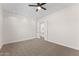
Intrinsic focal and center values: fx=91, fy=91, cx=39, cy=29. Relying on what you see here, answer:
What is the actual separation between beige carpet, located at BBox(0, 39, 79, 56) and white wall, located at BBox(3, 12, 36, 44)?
12cm

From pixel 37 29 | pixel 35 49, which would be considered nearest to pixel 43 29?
pixel 37 29

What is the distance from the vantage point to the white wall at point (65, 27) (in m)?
1.99

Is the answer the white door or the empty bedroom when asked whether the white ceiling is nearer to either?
the empty bedroom

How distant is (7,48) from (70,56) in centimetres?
135

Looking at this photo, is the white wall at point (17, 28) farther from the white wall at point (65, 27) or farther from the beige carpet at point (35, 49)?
the white wall at point (65, 27)

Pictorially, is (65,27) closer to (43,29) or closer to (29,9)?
(43,29)

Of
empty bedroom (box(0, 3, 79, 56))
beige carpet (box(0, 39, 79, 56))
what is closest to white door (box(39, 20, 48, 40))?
empty bedroom (box(0, 3, 79, 56))

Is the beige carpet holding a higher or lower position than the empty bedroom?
lower

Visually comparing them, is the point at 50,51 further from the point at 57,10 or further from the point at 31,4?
the point at 31,4

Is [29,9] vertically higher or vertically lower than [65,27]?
higher

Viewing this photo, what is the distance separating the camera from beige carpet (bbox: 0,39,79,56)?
1936 millimetres

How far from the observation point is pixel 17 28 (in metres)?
1.99

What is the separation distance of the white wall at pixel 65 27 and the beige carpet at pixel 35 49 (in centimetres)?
12

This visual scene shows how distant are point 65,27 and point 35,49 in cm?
82
